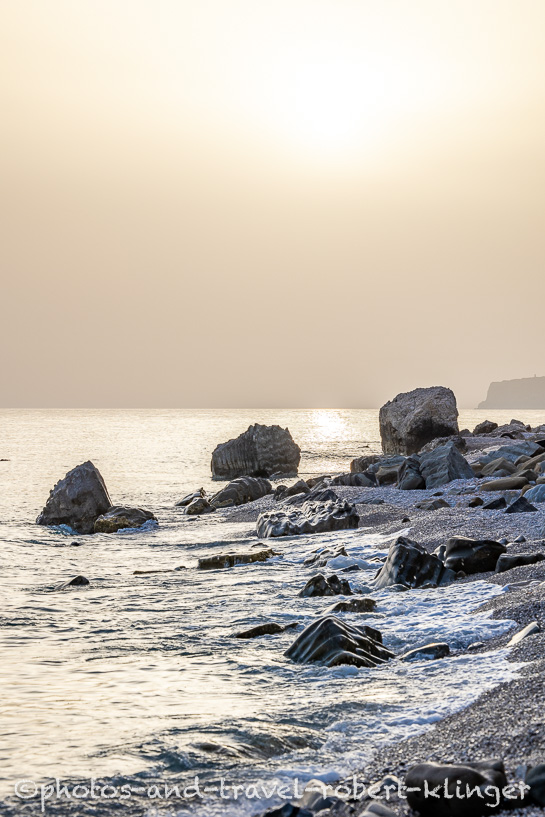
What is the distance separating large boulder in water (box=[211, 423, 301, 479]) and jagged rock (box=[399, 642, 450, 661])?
33.5 meters

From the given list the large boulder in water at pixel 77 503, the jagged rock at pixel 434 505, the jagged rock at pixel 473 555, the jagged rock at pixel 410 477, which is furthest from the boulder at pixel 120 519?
the jagged rock at pixel 473 555

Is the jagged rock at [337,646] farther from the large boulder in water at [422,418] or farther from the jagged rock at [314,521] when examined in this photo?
the large boulder in water at [422,418]

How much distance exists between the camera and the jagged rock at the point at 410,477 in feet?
72.9

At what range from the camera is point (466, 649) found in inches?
265

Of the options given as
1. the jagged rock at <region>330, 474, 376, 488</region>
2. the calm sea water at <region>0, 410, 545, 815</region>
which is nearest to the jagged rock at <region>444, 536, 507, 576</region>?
the calm sea water at <region>0, 410, 545, 815</region>

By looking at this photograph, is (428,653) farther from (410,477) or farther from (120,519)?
(410,477)

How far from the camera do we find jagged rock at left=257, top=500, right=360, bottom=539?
657 inches

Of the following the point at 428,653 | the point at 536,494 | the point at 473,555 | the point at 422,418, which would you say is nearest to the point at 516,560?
the point at 473,555

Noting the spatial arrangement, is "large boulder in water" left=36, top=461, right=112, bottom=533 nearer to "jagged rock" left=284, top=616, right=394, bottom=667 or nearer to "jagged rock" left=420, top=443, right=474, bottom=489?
"jagged rock" left=420, top=443, right=474, bottom=489

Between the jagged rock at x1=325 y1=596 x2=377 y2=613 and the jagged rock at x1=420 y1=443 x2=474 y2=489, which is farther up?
the jagged rock at x1=420 y1=443 x2=474 y2=489

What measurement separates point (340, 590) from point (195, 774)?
541 cm

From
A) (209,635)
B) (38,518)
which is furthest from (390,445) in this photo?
(209,635)

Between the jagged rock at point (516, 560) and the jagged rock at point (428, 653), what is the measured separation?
2879 mm

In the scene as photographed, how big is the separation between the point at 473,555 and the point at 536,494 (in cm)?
590
